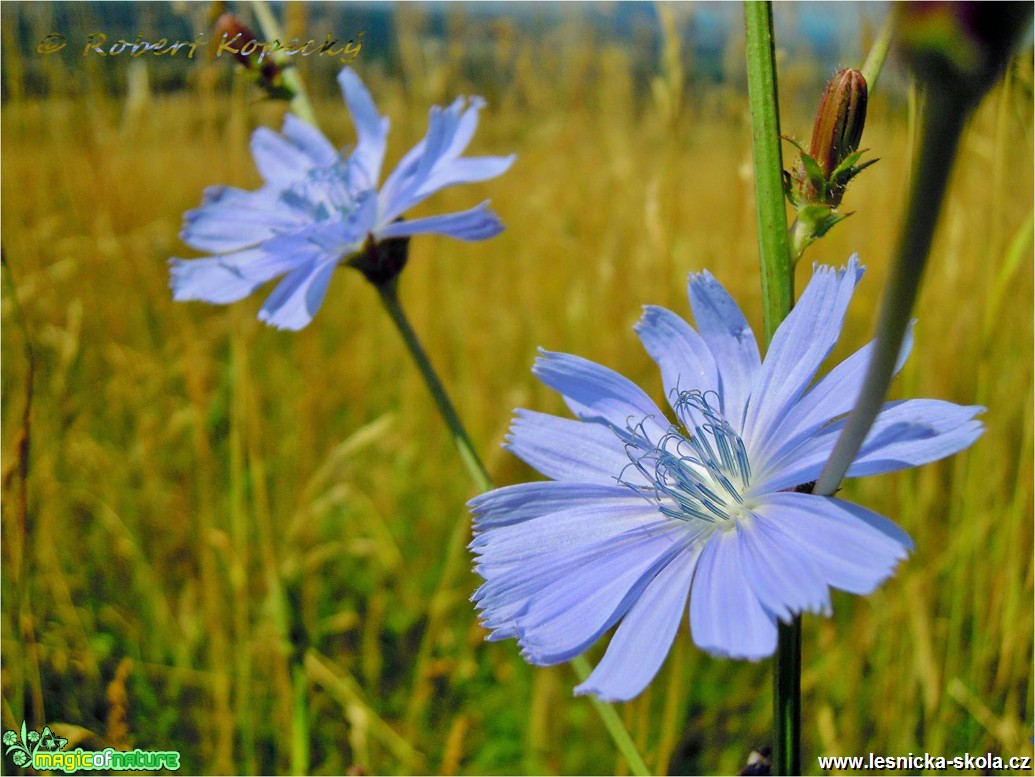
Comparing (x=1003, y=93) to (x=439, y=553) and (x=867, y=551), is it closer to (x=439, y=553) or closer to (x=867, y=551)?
(x=867, y=551)

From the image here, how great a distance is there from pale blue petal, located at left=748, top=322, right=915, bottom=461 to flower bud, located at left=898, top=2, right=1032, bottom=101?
43 centimetres

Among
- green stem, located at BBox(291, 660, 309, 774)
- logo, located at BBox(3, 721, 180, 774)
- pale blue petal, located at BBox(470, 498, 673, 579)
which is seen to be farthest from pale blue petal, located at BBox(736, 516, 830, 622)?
logo, located at BBox(3, 721, 180, 774)

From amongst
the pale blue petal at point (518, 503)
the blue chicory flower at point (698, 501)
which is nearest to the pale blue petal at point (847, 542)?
the blue chicory flower at point (698, 501)

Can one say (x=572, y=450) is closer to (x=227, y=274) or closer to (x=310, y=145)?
(x=227, y=274)

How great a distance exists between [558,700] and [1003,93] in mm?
1589

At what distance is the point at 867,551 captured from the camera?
1.90ft

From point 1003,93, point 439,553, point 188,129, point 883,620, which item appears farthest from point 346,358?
point 1003,93

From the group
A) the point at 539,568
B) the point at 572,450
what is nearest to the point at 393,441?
the point at 572,450

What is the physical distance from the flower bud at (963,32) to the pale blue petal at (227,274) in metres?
0.94

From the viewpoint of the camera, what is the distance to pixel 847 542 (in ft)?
1.94

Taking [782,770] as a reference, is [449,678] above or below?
below

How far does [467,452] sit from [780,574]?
0.46 meters

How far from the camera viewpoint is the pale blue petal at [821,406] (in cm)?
72

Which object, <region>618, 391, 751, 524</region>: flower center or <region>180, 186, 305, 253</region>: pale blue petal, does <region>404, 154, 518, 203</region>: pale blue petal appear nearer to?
<region>180, 186, 305, 253</region>: pale blue petal
